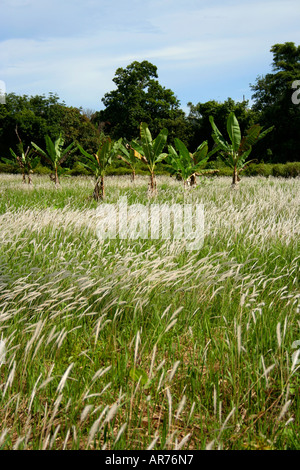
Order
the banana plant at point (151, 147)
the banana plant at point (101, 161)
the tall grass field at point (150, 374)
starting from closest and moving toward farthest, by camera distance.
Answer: the tall grass field at point (150, 374) < the banana plant at point (101, 161) < the banana plant at point (151, 147)

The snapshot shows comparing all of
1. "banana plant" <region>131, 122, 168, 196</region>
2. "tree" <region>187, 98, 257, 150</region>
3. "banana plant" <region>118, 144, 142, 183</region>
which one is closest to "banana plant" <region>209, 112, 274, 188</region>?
"banana plant" <region>131, 122, 168, 196</region>

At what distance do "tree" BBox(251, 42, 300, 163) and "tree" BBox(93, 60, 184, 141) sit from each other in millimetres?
8946

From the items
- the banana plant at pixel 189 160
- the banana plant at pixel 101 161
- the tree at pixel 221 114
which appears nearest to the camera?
the banana plant at pixel 101 161

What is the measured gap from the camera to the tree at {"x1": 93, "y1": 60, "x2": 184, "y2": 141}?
3725 centimetres

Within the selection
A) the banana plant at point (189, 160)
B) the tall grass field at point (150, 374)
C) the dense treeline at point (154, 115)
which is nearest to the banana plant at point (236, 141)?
the banana plant at point (189, 160)

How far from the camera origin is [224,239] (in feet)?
14.0

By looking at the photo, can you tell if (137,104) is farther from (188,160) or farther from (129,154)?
(188,160)

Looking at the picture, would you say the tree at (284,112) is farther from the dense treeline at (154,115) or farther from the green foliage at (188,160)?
the green foliage at (188,160)

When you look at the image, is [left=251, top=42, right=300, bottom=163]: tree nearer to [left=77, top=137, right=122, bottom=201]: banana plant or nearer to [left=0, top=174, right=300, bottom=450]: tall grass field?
[left=77, top=137, right=122, bottom=201]: banana plant

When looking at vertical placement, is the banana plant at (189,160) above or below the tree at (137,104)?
below

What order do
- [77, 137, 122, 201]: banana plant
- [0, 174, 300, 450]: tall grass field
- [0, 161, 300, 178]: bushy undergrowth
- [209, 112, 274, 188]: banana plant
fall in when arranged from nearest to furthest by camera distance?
[0, 174, 300, 450]: tall grass field → [77, 137, 122, 201]: banana plant → [209, 112, 274, 188]: banana plant → [0, 161, 300, 178]: bushy undergrowth

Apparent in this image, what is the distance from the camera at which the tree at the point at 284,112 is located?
30.3 meters

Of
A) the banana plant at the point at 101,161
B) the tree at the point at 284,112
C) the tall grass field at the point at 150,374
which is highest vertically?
the tree at the point at 284,112

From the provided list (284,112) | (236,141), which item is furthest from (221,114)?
(236,141)
